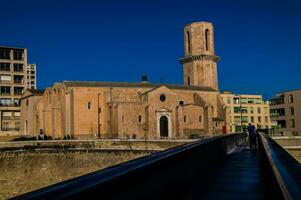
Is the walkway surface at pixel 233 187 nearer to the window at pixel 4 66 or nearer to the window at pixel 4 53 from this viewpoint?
the window at pixel 4 66

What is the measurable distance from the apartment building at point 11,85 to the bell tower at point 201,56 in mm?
34270

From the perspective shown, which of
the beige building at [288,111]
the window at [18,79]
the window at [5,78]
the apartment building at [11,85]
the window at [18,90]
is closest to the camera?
the beige building at [288,111]

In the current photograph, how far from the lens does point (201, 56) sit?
274ft

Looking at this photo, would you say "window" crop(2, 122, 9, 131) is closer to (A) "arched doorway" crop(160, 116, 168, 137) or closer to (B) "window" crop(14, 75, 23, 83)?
(B) "window" crop(14, 75, 23, 83)

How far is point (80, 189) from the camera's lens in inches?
128

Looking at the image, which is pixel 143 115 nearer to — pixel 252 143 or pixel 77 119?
pixel 77 119

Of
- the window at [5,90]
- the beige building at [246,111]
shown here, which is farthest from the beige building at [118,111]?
the beige building at [246,111]

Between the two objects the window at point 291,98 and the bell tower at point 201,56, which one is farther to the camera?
the bell tower at point 201,56

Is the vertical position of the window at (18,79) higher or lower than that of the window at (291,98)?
higher

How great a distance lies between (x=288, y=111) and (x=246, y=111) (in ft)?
85.5

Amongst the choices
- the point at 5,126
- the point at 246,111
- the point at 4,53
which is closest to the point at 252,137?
the point at 5,126

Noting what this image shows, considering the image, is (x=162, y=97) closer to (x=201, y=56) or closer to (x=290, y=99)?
(x=201, y=56)

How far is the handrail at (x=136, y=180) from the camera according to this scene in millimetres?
3186

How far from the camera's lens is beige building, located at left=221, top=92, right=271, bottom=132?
3898 inches
